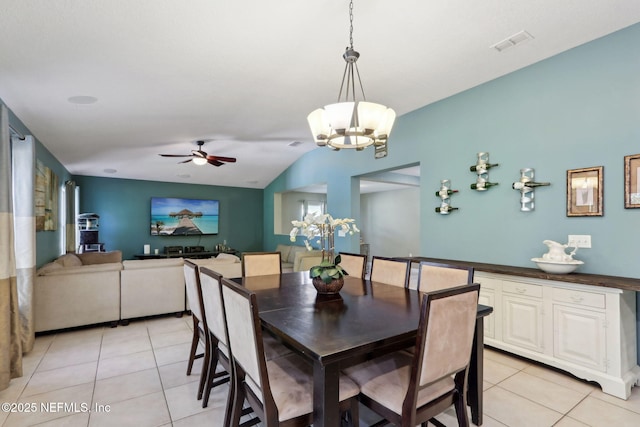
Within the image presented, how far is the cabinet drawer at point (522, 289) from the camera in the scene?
9.23ft

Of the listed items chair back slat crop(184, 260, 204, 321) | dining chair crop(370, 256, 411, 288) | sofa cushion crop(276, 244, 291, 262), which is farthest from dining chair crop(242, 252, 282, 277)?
sofa cushion crop(276, 244, 291, 262)

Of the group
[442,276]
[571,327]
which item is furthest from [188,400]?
[571,327]

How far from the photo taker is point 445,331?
148 cm

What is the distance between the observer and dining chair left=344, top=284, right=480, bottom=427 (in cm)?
142

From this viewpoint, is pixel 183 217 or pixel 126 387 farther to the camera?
pixel 183 217

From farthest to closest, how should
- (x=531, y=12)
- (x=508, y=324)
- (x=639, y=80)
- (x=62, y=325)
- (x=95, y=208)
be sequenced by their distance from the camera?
(x=95, y=208) < (x=62, y=325) < (x=508, y=324) < (x=639, y=80) < (x=531, y=12)

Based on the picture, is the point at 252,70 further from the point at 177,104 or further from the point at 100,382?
the point at 100,382

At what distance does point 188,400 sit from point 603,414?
2975mm

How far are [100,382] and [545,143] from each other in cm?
465

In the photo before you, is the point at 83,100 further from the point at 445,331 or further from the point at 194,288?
the point at 445,331

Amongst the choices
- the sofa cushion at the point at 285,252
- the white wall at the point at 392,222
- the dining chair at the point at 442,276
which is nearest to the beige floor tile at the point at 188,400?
the dining chair at the point at 442,276

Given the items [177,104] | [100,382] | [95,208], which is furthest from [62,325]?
[95,208]

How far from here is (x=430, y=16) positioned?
7.93ft

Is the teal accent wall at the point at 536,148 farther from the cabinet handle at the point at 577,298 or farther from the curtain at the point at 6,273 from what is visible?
the curtain at the point at 6,273
